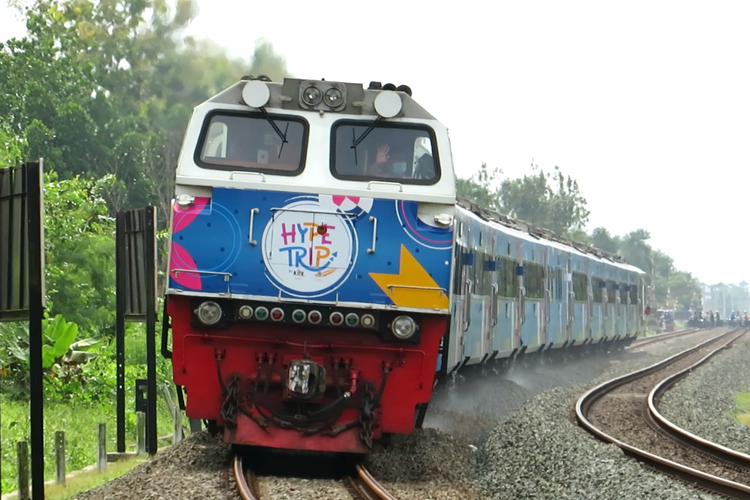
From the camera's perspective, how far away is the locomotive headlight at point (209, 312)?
795 cm

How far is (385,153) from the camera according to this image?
8578mm

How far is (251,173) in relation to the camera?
8.18 metres

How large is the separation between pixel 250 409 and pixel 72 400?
223 inches

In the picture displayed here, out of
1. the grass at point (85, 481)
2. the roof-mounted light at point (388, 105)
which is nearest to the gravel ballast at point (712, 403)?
the roof-mounted light at point (388, 105)

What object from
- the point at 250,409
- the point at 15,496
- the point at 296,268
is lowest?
the point at 15,496

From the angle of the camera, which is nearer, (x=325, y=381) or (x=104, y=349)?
(x=325, y=381)

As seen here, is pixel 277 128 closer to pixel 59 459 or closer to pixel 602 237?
pixel 59 459

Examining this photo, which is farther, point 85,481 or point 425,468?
point 85,481

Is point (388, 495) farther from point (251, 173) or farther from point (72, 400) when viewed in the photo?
point (72, 400)

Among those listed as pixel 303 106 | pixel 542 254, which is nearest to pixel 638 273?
pixel 542 254

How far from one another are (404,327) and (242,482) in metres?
1.78

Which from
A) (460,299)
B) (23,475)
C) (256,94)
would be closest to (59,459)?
(23,475)

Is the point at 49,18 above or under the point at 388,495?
above

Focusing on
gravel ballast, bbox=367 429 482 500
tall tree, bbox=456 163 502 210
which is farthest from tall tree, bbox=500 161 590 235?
gravel ballast, bbox=367 429 482 500
